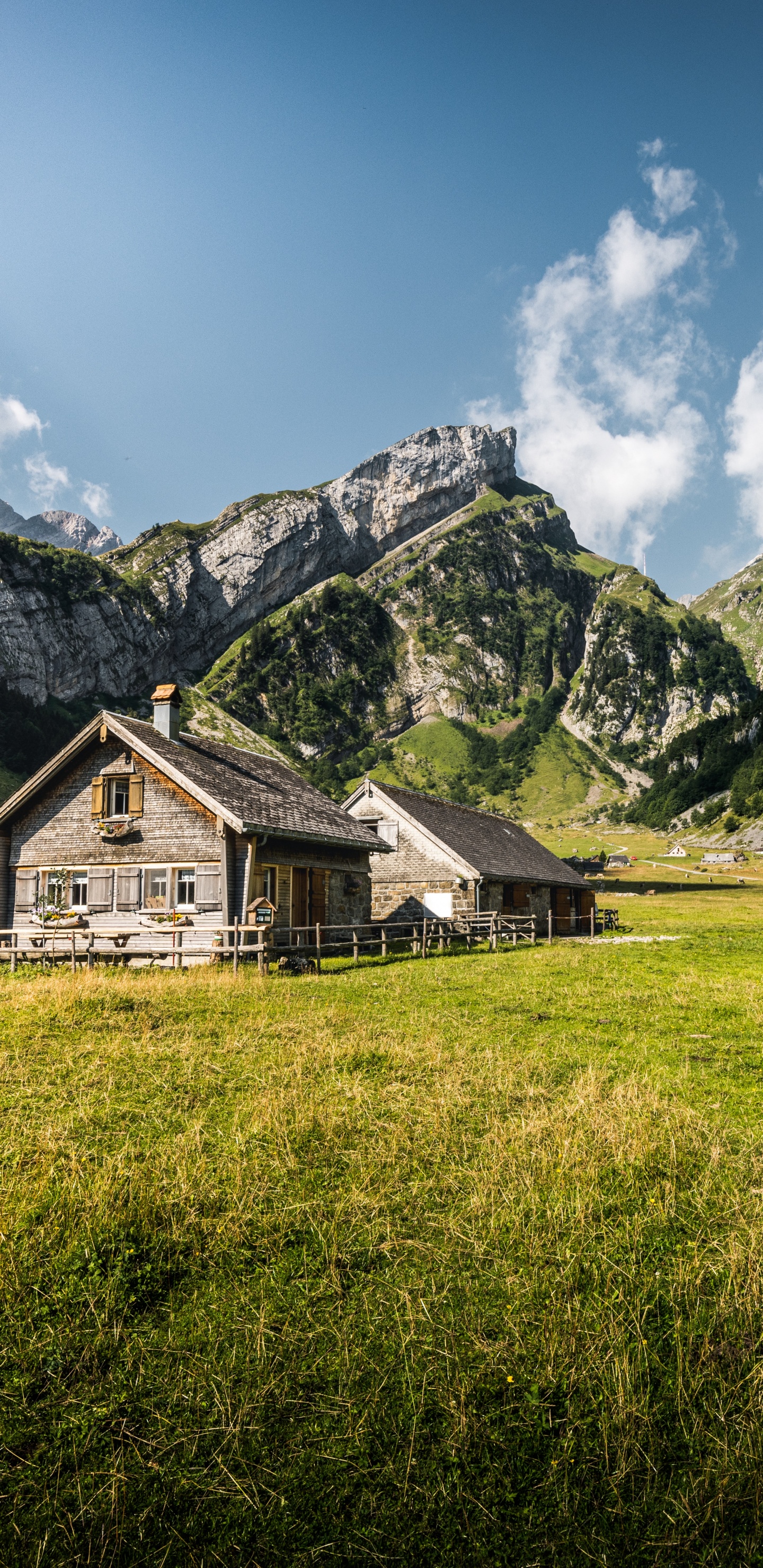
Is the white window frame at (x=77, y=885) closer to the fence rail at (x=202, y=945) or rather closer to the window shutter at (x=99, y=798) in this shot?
the fence rail at (x=202, y=945)

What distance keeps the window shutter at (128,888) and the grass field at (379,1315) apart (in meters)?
16.3

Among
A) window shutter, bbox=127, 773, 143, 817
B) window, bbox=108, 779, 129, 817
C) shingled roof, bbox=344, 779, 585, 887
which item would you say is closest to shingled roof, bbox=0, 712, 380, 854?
window shutter, bbox=127, 773, 143, 817

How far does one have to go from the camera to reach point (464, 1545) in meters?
3.84

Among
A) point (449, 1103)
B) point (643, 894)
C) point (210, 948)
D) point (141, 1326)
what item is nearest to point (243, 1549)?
point (141, 1326)

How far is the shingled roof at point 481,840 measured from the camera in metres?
38.2

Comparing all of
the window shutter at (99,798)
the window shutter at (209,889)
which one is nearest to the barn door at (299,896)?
the window shutter at (209,889)

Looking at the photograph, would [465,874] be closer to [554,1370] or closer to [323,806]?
[323,806]

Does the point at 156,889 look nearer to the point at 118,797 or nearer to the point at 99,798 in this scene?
the point at 118,797

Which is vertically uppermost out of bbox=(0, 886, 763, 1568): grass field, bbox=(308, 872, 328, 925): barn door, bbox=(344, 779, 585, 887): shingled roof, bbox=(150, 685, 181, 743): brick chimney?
bbox=(150, 685, 181, 743): brick chimney

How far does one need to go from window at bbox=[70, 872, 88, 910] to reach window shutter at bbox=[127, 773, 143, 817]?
3.19 metres

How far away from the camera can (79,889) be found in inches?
1117

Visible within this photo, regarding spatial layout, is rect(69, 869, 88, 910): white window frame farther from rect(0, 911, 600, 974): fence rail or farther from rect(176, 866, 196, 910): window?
rect(176, 866, 196, 910): window

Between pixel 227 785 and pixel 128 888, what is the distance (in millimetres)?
5042

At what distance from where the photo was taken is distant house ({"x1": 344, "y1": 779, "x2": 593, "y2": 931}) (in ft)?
121
